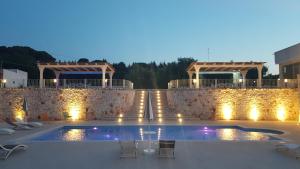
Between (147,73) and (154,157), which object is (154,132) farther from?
(147,73)

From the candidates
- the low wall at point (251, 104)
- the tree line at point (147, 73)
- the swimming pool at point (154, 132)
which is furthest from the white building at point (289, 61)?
the tree line at point (147, 73)

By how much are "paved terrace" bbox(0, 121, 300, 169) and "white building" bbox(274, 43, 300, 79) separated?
15.6 metres

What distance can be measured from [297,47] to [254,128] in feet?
36.3

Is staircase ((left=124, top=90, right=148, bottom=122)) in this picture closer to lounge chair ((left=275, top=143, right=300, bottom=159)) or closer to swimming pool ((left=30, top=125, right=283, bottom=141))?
swimming pool ((left=30, top=125, right=283, bottom=141))

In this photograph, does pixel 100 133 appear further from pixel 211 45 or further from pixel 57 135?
pixel 211 45

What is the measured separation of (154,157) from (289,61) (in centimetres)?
2093

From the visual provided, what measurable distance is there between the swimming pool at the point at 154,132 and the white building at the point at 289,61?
428 inches

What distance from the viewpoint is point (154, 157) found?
9.55m

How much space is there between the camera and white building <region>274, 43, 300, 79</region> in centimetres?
2525

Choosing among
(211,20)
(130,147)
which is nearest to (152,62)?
(211,20)

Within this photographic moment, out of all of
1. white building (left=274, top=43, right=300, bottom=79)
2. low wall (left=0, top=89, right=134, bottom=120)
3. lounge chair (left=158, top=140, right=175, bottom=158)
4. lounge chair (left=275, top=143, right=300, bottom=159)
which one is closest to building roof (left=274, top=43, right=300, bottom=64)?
white building (left=274, top=43, right=300, bottom=79)

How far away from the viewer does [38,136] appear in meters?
14.6

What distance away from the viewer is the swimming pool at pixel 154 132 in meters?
15.3

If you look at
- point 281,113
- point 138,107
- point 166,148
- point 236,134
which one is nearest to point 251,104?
point 281,113
